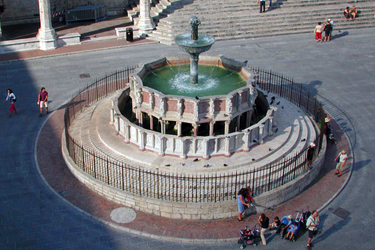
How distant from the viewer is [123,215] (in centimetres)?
1908

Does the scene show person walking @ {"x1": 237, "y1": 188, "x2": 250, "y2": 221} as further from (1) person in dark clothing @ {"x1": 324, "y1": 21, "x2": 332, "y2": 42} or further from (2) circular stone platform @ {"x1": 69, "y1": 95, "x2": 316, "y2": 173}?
(1) person in dark clothing @ {"x1": 324, "y1": 21, "x2": 332, "y2": 42}

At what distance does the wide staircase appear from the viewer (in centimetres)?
3831

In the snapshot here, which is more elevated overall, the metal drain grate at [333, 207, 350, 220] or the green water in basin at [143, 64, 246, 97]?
the green water in basin at [143, 64, 246, 97]

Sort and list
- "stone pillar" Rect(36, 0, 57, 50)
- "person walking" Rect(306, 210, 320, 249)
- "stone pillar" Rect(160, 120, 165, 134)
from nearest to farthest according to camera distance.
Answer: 1. "person walking" Rect(306, 210, 320, 249)
2. "stone pillar" Rect(160, 120, 165, 134)
3. "stone pillar" Rect(36, 0, 57, 50)

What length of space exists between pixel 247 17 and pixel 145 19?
24.6ft

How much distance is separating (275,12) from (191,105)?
21887 mm

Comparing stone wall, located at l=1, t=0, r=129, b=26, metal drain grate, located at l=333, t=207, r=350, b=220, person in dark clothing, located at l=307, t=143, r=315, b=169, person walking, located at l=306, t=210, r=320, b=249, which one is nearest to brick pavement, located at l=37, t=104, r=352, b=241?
metal drain grate, located at l=333, t=207, r=350, b=220

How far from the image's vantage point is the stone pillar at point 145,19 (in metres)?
38.3

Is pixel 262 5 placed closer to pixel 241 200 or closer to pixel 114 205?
pixel 241 200

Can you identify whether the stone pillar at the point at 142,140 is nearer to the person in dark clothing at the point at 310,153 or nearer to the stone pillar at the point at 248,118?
the stone pillar at the point at 248,118

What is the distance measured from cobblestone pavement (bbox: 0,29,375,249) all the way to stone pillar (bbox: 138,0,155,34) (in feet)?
7.59

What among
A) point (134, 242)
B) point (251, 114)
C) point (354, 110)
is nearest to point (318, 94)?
point (354, 110)

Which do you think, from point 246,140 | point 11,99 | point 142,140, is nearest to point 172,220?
point 142,140

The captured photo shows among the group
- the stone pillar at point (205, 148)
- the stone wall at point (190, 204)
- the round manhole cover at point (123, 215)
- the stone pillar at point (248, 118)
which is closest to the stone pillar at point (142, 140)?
the stone wall at point (190, 204)
